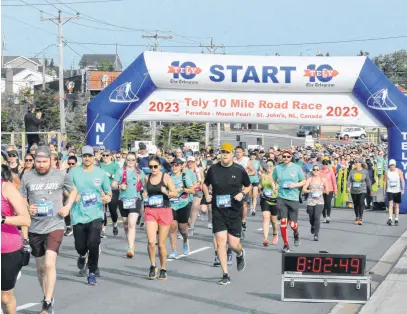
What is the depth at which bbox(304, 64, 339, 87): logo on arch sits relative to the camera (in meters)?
24.6

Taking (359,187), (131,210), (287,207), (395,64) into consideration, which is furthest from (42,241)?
(395,64)

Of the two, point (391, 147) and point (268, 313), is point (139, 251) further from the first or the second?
point (391, 147)

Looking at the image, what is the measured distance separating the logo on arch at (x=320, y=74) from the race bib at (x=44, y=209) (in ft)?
50.9

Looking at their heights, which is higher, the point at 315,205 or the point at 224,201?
the point at 224,201

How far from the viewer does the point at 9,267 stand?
25.2 ft

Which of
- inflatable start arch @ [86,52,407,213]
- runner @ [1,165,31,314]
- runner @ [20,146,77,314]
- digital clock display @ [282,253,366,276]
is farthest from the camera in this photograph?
inflatable start arch @ [86,52,407,213]

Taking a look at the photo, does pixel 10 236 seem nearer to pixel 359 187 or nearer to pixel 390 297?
pixel 390 297

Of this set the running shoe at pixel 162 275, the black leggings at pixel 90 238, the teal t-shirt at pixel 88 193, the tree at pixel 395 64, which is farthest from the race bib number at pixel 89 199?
the tree at pixel 395 64

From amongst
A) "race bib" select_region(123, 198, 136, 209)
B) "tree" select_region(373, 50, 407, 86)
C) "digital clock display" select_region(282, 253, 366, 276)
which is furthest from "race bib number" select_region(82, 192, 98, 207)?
"tree" select_region(373, 50, 407, 86)

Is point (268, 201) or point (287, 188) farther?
point (268, 201)

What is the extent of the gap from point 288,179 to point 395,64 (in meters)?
120

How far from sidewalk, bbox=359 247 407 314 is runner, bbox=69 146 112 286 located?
359 cm

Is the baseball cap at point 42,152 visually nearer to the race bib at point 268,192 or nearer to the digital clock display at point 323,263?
the digital clock display at point 323,263

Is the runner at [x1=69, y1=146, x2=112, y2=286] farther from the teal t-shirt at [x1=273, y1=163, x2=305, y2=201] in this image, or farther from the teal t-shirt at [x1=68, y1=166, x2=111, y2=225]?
the teal t-shirt at [x1=273, y1=163, x2=305, y2=201]
